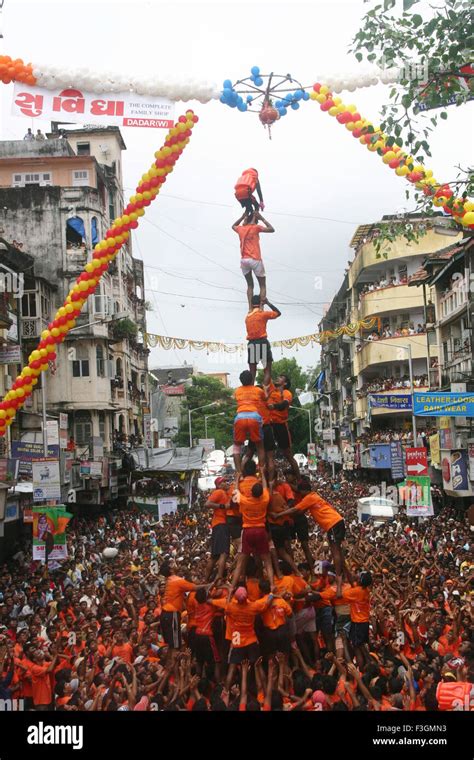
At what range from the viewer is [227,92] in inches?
579

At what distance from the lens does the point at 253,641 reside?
12.6 m

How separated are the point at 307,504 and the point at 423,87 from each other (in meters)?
6.24

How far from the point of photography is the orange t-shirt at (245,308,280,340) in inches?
619

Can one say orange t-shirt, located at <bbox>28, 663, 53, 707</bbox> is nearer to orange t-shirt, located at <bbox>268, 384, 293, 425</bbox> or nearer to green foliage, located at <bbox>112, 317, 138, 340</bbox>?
orange t-shirt, located at <bbox>268, 384, 293, 425</bbox>

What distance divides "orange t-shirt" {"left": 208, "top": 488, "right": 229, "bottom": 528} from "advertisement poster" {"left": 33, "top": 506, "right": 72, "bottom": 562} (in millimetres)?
6803

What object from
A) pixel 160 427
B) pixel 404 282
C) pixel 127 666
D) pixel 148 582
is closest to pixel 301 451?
pixel 160 427

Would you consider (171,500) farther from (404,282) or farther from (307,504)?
(404,282)

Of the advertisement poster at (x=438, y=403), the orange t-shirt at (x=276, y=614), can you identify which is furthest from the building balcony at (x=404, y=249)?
the orange t-shirt at (x=276, y=614)

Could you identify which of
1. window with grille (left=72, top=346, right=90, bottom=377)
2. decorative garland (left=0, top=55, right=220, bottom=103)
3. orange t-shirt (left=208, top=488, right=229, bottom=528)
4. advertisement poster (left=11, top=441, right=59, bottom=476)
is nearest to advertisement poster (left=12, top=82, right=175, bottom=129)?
decorative garland (left=0, top=55, right=220, bottom=103)

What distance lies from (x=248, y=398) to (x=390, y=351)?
128 ft

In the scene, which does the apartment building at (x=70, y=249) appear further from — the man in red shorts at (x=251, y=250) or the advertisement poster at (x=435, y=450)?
the man in red shorts at (x=251, y=250)

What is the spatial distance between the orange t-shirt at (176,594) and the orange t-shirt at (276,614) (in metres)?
1.16

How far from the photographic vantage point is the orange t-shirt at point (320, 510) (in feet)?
45.8

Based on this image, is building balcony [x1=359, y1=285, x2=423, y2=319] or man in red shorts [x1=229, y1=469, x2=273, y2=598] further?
building balcony [x1=359, y1=285, x2=423, y2=319]
